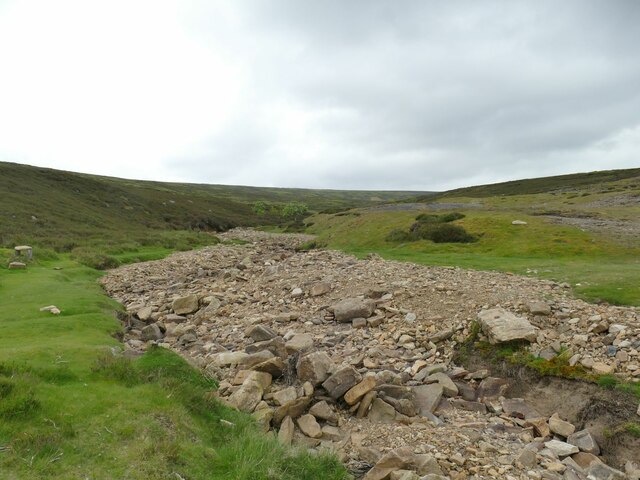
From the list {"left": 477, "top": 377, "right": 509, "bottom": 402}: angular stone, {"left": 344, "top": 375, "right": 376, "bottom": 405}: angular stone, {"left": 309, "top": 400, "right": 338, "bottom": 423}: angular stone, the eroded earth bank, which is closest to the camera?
the eroded earth bank

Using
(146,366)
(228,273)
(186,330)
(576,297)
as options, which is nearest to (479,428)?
(146,366)

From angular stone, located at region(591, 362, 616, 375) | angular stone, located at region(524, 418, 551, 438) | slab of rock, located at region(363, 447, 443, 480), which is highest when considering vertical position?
angular stone, located at region(591, 362, 616, 375)

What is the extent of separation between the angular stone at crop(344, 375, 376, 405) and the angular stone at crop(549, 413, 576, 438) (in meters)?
4.25

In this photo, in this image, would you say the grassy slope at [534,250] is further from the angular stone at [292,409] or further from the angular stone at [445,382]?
the angular stone at [292,409]

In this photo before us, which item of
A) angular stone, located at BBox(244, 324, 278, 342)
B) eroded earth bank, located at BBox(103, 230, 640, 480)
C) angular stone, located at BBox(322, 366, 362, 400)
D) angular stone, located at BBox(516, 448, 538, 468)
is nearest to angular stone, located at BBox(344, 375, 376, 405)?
eroded earth bank, located at BBox(103, 230, 640, 480)

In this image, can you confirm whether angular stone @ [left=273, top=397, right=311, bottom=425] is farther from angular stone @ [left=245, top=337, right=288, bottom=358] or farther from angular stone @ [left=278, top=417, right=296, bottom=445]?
angular stone @ [left=245, top=337, right=288, bottom=358]

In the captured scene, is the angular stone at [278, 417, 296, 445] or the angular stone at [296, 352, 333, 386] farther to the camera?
the angular stone at [296, 352, 333, 386]

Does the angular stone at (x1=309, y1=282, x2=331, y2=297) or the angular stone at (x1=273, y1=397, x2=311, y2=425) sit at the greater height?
the angular stone at (x1=309, y1=282, x2=331, y2=297)

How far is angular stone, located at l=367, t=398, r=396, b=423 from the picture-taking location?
10.2m

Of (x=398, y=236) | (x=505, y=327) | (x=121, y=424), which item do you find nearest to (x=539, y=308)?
(x=505, y=327)

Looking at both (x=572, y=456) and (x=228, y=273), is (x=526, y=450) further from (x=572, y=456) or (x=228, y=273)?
(x=228, y=273)

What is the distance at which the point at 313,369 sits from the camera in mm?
11156

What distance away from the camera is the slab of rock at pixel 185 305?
19966 millimetres

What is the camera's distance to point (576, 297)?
16391 millimetres
